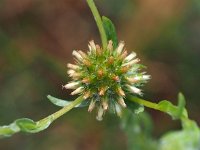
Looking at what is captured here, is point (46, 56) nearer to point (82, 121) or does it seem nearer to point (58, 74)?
point (58, 74)

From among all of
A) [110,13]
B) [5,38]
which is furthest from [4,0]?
[110,13]

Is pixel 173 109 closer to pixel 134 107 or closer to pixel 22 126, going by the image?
pixel 134 107

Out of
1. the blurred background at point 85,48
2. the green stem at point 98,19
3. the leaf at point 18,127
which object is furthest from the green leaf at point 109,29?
the blurred background at point 85,48

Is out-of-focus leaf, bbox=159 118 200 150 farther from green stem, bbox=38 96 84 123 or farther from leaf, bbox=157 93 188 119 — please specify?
green stem, bbox=38 96 84 123

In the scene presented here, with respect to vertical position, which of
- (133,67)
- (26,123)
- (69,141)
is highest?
(69,141)

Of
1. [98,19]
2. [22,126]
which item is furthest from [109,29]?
[22,126]

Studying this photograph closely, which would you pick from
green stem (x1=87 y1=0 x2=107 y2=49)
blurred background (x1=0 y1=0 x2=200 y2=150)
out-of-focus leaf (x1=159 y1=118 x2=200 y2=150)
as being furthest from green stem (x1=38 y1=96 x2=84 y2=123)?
blurred background (x1=0 y1=0 x2=200 y2=150)
